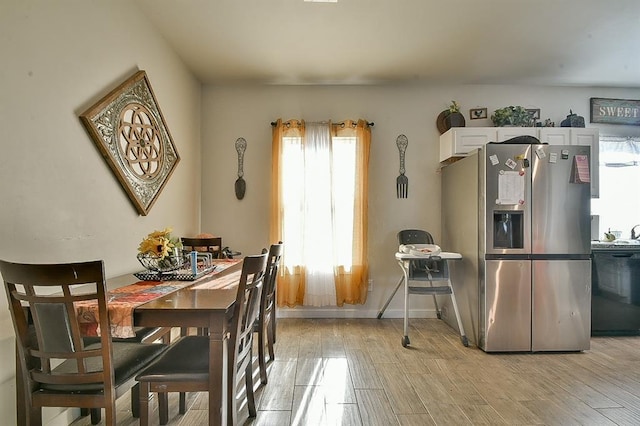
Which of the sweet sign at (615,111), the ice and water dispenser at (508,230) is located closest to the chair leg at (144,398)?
the ice and water dispenser at (508,230)

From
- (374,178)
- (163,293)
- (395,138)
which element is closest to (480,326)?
(374,178)

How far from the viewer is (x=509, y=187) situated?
9.56ft

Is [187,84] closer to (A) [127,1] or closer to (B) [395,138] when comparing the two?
(A) [127,1]

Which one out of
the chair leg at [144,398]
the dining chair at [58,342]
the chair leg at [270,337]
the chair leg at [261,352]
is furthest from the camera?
the chair leg at [270,337]

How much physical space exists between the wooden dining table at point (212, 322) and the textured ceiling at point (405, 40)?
2.15m

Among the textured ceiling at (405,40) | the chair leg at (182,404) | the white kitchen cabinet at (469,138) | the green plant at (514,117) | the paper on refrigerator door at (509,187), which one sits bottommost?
the chair leg at (182,404)

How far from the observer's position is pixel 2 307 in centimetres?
148

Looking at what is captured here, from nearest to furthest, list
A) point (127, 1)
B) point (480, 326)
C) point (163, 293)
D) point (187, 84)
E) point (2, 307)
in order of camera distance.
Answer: point (2, 307) → point (163, 293) → point (127, 1) → point (480, 326) → point (187, 84)

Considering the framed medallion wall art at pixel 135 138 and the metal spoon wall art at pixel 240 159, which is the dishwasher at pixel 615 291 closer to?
the metal spoon wall art at pixel 240 159

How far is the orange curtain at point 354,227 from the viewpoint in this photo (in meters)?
3.80

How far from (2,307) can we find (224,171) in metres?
2.67

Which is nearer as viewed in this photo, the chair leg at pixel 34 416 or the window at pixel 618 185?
the chair leg at pixel 34 416

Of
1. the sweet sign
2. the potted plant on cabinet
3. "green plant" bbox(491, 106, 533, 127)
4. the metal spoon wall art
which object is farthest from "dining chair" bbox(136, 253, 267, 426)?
the sweet sign

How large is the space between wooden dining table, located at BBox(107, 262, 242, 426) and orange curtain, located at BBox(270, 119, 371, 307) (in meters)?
2.19
